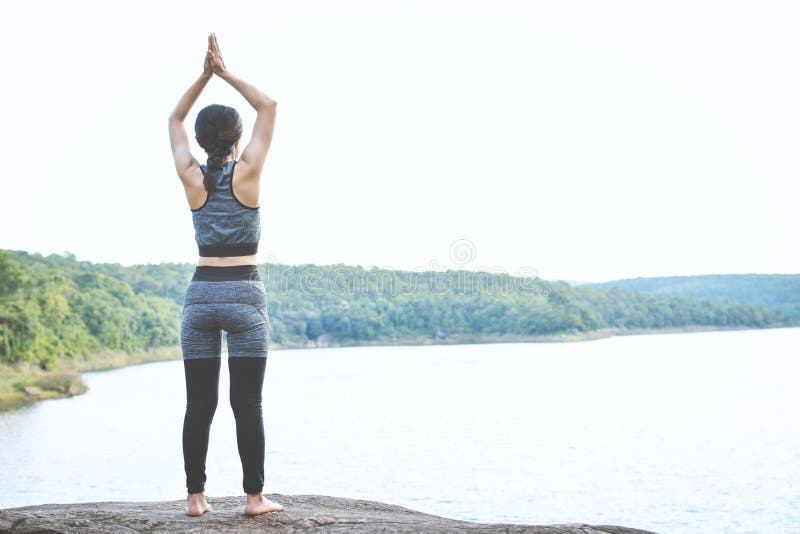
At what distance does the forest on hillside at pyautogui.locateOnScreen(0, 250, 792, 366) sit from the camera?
9244 cm

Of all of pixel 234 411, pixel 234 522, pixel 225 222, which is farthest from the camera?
pixel 234 411

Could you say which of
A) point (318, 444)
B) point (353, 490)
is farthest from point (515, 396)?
point (353, 490)

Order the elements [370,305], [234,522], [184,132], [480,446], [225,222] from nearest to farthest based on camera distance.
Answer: [234,522] → [225,222] → [184,132] → [480,446] → [370,305]

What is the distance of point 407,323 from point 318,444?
3640 inches

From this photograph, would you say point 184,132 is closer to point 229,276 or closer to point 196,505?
point 229,276

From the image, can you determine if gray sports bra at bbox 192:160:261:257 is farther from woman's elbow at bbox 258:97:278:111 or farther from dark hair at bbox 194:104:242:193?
woman's elbow at bbox 258:97:278:111

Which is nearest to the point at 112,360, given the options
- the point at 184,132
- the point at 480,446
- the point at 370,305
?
the point at 370,305

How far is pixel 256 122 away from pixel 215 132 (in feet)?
0.61

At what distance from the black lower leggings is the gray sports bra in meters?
0.50

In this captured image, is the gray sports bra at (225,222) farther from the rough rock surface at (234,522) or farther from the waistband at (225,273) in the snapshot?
the rough rock surface at (234,522)

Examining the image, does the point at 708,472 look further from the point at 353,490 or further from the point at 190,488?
the point at 190,488

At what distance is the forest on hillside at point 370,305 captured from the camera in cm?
9244

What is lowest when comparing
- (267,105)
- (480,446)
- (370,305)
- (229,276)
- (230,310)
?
(480,446)

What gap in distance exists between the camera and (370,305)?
12638cm
